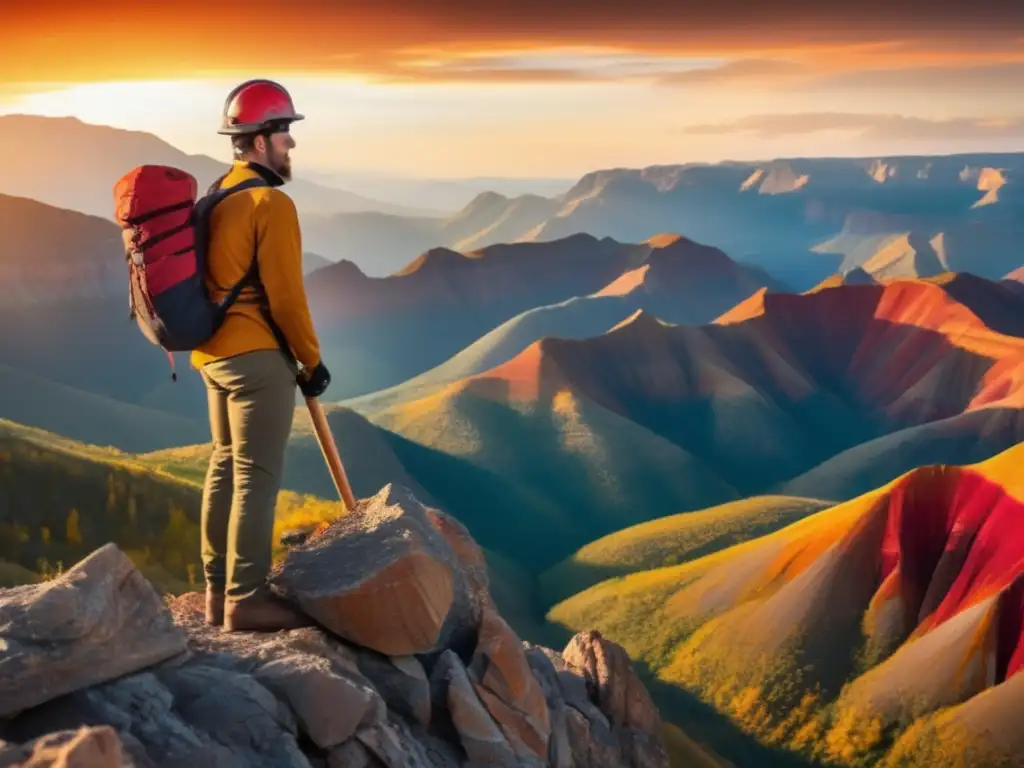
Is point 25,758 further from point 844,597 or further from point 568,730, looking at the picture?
point 844,597

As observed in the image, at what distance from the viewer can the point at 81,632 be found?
5164 millimetres

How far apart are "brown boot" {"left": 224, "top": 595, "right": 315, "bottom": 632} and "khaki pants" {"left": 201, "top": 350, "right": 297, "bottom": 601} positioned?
9 centimetres

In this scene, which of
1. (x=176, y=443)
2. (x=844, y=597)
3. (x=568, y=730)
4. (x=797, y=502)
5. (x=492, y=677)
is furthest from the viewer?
(x=176, y=443)

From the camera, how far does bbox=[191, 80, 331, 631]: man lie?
6.58 meters

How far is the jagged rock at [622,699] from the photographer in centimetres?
1294

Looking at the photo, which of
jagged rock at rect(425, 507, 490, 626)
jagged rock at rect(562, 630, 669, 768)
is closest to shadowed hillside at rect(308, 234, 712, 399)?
jagged rock at rect(562, 630, 669, 768)

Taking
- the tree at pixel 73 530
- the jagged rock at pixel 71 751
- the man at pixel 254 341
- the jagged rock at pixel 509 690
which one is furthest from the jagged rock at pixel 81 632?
the tree at pixel 73 530

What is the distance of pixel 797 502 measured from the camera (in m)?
50.7

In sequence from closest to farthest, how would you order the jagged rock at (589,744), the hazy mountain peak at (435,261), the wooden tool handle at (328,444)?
the wooden tool handle at (328,444) → the jagged rock at (589,744) → the hazy mountain peak at (435,261)

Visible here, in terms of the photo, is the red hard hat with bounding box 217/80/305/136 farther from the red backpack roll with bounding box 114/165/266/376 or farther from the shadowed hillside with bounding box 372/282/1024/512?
the shadowed hillside with bounding box 372/282/1024/512

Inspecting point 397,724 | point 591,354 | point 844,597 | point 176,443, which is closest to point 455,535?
point 397,724

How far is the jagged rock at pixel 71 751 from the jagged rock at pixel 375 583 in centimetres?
273

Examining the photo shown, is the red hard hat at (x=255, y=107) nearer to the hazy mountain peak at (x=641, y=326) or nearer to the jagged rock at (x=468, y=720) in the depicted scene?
the jagged rock at (x=468, y=720)

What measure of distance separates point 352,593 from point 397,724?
1.08m
